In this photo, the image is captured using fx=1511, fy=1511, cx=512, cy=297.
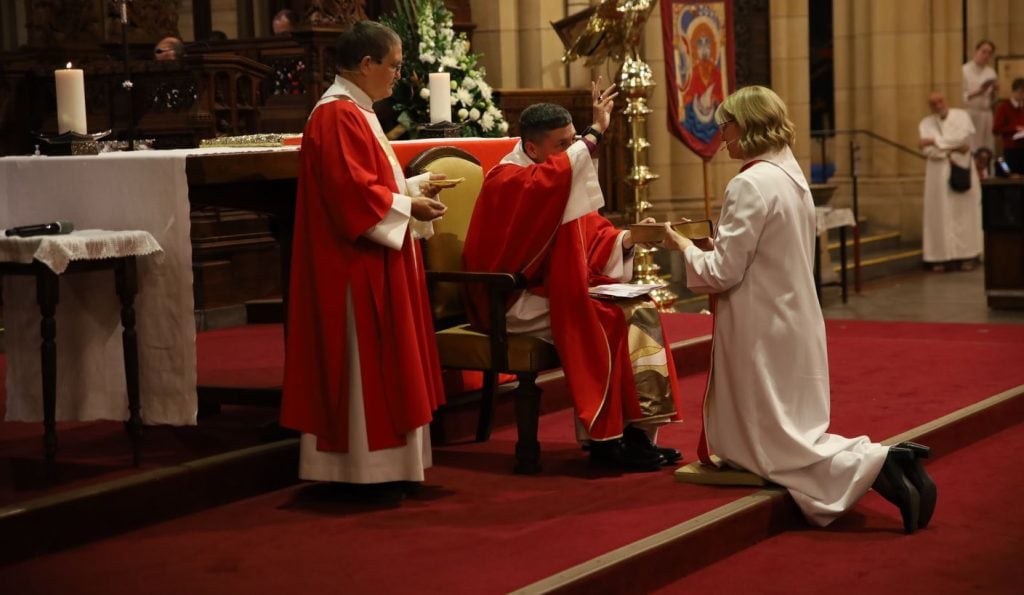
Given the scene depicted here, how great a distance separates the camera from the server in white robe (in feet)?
44.4

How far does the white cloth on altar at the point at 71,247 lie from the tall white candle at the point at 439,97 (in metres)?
1.79

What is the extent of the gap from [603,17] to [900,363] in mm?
2808

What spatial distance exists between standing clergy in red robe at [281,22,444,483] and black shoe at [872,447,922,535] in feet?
4.80

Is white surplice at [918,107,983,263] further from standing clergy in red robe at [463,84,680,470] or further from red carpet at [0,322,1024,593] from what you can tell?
standing clergy in red robe at [463,84,680,470]

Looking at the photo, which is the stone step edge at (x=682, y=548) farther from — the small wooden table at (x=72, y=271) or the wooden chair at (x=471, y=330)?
the small wooden table at (x=72, y=271)

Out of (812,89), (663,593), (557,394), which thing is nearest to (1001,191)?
(557,394)

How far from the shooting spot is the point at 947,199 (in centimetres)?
1366

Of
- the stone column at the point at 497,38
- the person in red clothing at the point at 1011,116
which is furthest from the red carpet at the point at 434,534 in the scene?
the person in red clothing at the point at 1011,116

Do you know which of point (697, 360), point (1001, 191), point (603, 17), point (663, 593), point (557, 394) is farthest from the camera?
point (1001, 191)

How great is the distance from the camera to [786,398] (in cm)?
487

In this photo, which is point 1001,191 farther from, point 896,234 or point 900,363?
point 896,234

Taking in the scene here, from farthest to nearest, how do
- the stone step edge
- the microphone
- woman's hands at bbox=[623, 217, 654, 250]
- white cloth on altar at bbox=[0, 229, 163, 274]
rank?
woman's hands at bbox=[623, 217, 654, 250], the microphone, white cloth on altar at bbox=[0, 229, 163, 274], the stone step edge

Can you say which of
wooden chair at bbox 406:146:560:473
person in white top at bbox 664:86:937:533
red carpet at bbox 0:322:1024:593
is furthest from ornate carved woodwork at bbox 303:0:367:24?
person in white top at bbox 664:86:937:533

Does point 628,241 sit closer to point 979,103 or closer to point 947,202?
point 947,202
